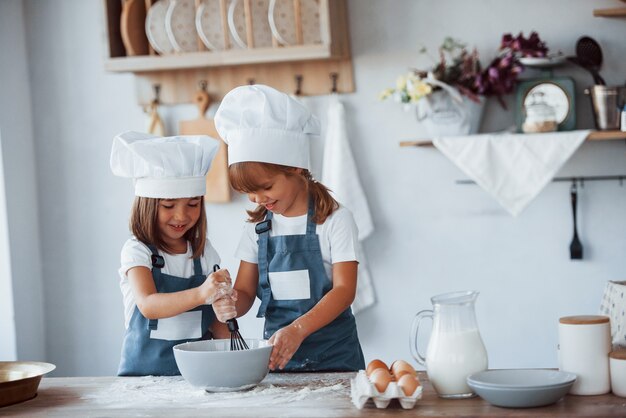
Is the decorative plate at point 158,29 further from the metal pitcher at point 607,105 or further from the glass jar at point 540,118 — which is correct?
the metal pitcher at point 607,105

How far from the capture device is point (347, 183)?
9.73 ft

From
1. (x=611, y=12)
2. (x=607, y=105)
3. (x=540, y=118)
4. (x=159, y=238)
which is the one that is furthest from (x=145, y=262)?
(x=611, y=12)

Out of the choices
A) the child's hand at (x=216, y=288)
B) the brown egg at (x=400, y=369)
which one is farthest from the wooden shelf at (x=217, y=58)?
the brown egg at (x=400, y=369)

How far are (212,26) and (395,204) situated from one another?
0.88 metres

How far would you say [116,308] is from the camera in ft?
10.7

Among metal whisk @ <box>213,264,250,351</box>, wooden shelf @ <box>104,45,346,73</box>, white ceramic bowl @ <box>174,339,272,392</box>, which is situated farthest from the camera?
wooden shelf @ <box>104,45,346,73</box>

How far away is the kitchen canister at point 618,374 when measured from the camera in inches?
53.7

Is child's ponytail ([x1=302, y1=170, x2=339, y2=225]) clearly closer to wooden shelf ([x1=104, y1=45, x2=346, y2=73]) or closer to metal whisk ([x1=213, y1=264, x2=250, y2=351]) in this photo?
metal whisk ([x1=213, y1=264, x2=250, y2=351])

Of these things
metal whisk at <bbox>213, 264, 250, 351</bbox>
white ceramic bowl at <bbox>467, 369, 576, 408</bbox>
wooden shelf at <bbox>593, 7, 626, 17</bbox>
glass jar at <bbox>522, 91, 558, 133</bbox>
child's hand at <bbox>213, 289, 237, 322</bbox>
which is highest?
wooden shelf at <bbox>593, 7, 626, 17</bbox>

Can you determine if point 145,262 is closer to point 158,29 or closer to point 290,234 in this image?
point 290,234

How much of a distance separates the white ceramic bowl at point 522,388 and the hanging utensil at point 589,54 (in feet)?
5.39

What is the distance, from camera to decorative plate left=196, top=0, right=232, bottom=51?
115 inches

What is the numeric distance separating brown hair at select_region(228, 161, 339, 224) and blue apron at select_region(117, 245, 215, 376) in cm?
24

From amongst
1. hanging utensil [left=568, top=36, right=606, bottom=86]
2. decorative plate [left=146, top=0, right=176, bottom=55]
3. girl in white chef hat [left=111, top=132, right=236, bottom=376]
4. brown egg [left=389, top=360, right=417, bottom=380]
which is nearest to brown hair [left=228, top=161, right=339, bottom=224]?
girl in white chef hat [left=111, top=132, right=236, bottom=376]
